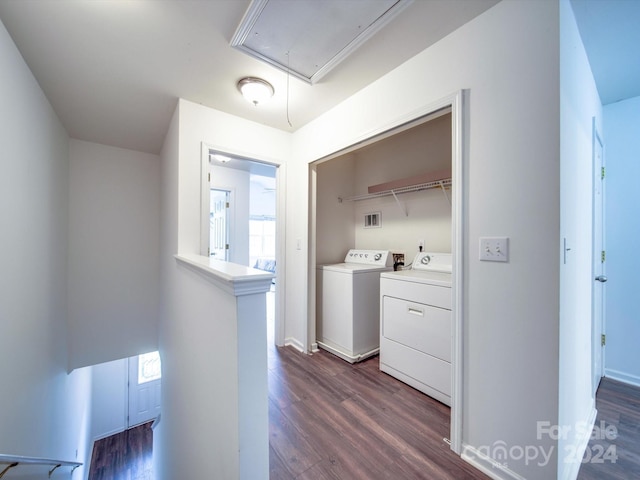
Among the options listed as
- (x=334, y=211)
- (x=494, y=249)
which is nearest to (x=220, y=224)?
(x=334, y=211)

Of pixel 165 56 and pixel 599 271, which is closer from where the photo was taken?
pixel 165 56

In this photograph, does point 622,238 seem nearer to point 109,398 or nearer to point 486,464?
point 486,464

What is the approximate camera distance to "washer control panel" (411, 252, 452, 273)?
2248mm

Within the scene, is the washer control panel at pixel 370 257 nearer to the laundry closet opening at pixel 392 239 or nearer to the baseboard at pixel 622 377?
the laundry closet opening at pixel 392 239

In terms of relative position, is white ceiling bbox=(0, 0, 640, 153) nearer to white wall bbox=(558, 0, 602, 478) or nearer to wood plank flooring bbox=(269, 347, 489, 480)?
white wall bbox=(558, 0, 602, 478)

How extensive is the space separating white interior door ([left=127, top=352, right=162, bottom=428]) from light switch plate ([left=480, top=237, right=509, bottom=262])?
5999 millimetres

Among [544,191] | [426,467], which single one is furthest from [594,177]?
[426,467]

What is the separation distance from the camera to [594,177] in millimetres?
1699

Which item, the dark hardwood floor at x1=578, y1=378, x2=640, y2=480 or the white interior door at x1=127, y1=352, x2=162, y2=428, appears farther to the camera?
the white interior door at x1=127, y1=352, x2=162, y2=428

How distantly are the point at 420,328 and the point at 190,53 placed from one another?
8.20 feet

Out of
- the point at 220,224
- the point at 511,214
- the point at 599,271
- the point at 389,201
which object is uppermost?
the point at 389,201

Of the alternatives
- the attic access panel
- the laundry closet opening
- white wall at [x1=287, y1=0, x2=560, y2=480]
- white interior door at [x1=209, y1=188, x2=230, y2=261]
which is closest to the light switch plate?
white wall at [x1=287, y1=0, x2=560, y2=480]

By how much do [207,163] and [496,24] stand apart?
7.05ft

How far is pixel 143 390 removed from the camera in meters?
4.83
